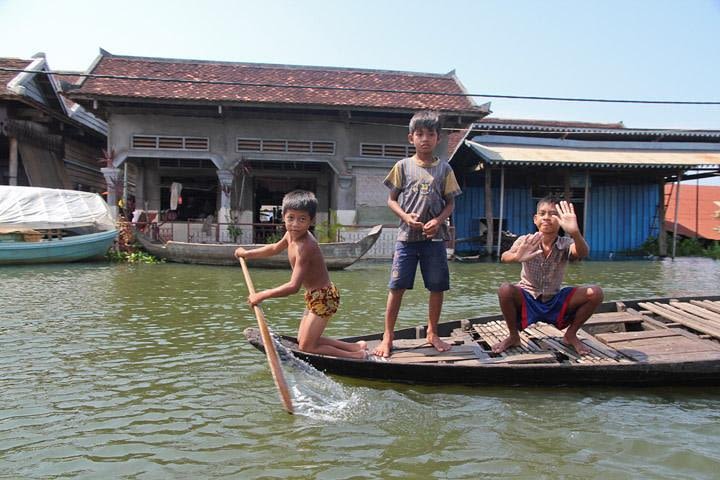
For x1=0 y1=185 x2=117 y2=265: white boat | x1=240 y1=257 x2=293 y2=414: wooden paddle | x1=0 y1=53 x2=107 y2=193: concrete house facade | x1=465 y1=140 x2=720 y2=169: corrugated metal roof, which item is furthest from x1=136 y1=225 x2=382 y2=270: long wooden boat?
x1=240 y1=257 x2=293 y2=414: wooden paddle

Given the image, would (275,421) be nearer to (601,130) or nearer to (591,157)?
(591,157)

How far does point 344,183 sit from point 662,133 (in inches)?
423

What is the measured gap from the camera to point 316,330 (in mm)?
3959

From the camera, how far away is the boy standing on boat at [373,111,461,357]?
429 centimetres

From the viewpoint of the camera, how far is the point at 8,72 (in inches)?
624

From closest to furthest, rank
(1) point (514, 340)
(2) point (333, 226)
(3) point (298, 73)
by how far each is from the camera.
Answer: (1) point (514, 340) < (2) point (333, 226) < (3) point (298, 73)

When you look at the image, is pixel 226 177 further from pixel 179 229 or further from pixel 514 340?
pixel 514 340

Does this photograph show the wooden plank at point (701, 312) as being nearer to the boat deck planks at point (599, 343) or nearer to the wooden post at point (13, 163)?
the boat deck planks at point (599, 343)

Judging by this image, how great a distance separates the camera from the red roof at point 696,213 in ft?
65.8

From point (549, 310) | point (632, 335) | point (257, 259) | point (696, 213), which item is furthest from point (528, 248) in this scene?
point (696, 213)

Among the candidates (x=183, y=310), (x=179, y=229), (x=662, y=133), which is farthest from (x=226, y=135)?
(x=662, y=133)

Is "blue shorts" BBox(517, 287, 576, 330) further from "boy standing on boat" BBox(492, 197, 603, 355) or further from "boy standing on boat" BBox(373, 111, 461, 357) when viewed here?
"boy standing on boat" BBox(373, 111, 461, 357)

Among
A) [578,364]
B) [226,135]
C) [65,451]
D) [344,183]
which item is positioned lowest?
[65,451]

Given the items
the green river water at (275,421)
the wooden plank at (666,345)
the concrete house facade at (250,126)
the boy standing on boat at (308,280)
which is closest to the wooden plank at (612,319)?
the wooden plank at (666,345)
